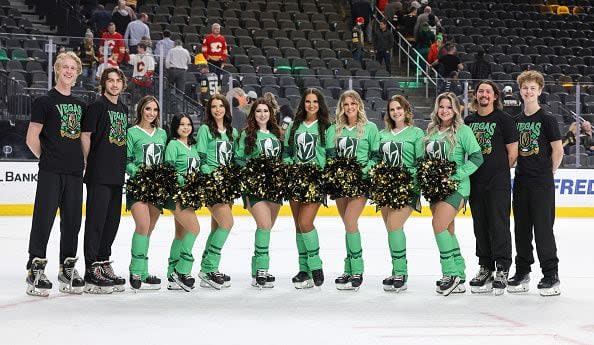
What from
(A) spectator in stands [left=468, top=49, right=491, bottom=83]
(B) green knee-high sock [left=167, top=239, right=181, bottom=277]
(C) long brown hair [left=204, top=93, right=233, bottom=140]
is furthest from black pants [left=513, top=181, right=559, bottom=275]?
(A) spectator in stands [left=468, top=49, right=491, bottom=83]

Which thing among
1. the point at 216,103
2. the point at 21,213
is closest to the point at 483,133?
the point at 216,103

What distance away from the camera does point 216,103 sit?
25.4 ft

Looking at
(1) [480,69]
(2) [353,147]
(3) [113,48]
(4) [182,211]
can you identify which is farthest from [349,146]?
(1) [480,69]

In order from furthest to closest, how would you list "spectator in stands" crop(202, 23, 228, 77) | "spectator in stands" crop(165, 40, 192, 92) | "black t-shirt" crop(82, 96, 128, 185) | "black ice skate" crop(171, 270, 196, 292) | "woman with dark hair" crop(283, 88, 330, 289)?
"spectator in stands" crop(202, 23, 228, 77) → "spectator in stands" crop(165, 40, 192, 92) → "woman with dark hair" crop(283, 88, 330, 289) → "black ice skate" crop(171, 270, 196, 292) → "black t-shirt" crop(82, 96, 128, 185)

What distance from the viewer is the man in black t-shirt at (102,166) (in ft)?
24.2

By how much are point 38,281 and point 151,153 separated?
1.28 m

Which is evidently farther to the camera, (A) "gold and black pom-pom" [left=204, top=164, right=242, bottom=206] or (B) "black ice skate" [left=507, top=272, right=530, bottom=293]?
(B) "black ice skate" [left=507, top=272, right=530, bottom=293]

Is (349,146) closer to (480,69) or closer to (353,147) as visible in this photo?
(353,147)

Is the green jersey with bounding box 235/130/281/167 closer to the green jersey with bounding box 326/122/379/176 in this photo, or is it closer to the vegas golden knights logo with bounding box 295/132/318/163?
the vegas golden knights logo with bounding box 295/132/318/163

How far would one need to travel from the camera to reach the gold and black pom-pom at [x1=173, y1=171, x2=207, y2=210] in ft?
24.8

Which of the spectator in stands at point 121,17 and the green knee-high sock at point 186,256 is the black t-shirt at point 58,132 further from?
the spectator in stands at point 121,17

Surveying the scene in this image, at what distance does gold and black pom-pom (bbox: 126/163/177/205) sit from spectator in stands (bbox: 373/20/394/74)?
12.8 metres

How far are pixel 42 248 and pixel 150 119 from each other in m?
1.26

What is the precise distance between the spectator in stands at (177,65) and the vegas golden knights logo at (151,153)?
669 centimetres
